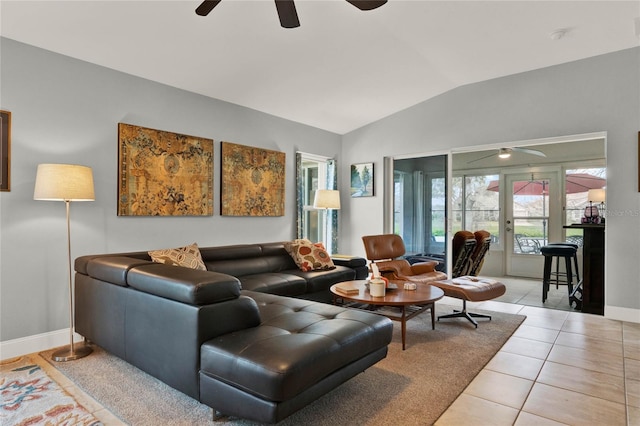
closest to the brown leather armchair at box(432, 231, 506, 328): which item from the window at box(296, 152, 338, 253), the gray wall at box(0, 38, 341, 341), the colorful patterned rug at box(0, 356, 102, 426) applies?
the window at box(296, 152, 338, 253)

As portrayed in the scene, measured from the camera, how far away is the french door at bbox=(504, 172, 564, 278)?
647 cm

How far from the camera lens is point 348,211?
20.2ft

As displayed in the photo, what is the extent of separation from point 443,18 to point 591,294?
3480 millimetres

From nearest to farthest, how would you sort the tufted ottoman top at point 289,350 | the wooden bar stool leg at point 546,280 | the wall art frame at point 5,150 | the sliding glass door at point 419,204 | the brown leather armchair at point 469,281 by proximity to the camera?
the tufted ottoman top at point 289,350
the wall art frame at point 5,150
the brown leather armchair at point 469,281
the wooden bar stool leg at point 546,280
the sliding glass door at point 419,204

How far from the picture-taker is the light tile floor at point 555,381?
2027 millimetres

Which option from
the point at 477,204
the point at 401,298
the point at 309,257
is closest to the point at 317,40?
the point at 309,257

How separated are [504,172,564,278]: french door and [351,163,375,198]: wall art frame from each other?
2.91 meters

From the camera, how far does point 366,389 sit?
2.30 meters

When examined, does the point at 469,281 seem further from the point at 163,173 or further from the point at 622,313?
the point at 163,173

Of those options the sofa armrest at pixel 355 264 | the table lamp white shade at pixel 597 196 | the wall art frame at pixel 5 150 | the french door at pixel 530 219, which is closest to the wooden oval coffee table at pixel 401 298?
the sofa armrest at pixel 355 264

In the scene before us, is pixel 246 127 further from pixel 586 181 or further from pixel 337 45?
pixel 586 181

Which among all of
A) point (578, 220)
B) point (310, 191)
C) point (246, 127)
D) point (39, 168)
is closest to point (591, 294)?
point (578, 220)

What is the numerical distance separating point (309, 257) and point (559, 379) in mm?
2689

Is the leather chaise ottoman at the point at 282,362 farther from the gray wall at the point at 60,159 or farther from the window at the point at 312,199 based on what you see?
the window at the point at 312,199
